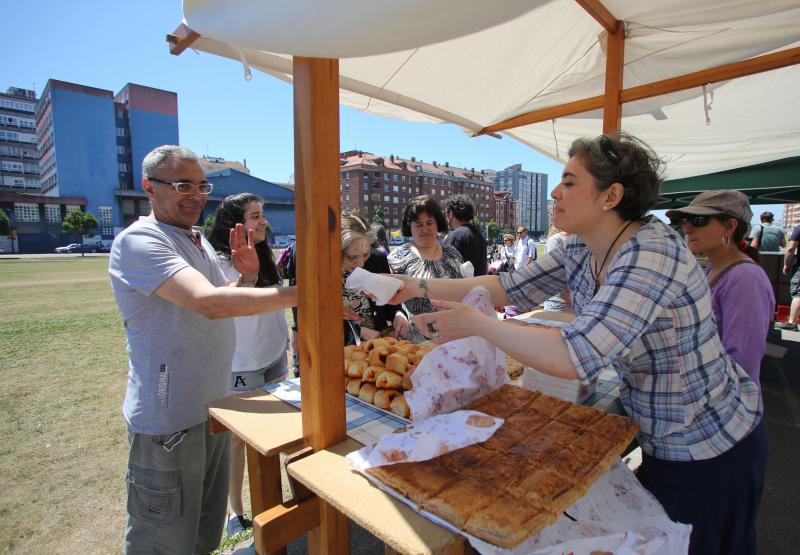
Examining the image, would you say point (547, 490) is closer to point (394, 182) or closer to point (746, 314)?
point (746, 314)

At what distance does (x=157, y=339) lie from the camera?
1699mm

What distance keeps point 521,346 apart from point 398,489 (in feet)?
1.64

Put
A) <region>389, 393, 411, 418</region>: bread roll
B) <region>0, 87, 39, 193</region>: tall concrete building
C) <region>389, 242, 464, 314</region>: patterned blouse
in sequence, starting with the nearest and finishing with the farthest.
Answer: <region>389, 393, 411, 418</region>: bread roll → <region>389, 242, 464, 314</region>: patterned blouse → <region>0, 87, 39, 193</region>: tall concrete building

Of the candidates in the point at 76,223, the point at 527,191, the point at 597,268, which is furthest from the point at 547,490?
the point at 527,191

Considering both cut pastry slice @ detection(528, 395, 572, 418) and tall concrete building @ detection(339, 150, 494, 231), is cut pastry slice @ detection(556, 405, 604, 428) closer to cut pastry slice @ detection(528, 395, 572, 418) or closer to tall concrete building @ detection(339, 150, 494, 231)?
cut pastry slice @ detection(528, 395, 572, 418)

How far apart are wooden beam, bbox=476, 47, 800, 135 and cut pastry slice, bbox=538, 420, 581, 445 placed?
2.50 metres

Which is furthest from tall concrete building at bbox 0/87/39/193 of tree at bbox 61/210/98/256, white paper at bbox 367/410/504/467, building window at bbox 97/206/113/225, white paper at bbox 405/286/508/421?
white paper at bbox 367/410/504/467

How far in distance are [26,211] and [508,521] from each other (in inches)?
2736

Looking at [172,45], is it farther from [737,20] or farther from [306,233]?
[737,20]

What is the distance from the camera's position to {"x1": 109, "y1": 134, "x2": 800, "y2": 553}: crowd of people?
119 cm

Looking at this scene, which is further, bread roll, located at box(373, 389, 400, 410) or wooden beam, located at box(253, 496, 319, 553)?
bread roll, located at box(373, 389, 400, 410)

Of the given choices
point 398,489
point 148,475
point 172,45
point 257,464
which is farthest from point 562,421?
point 172,45

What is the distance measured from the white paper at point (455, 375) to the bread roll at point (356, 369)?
0.40m

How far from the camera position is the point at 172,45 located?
1.45 meters
